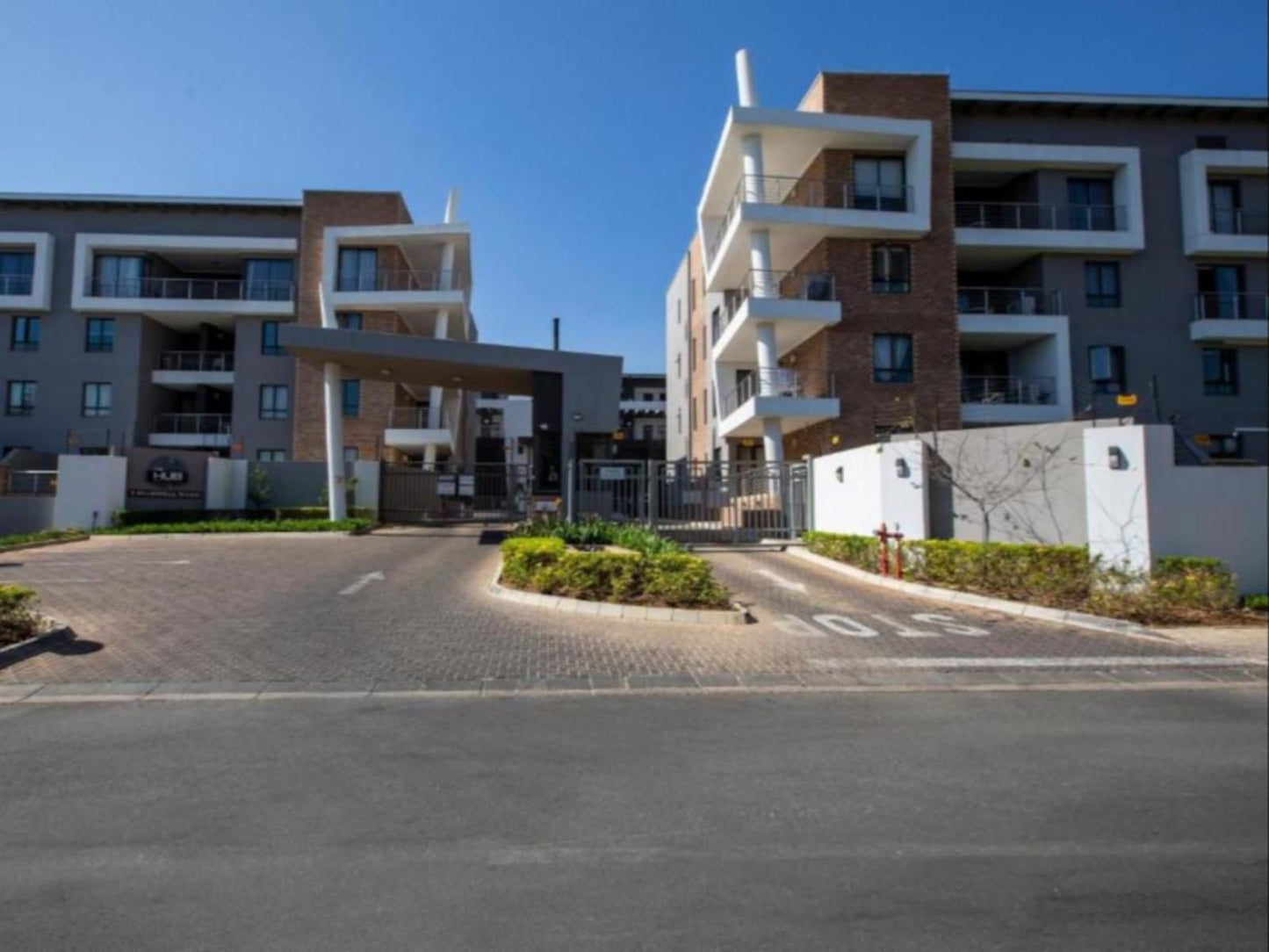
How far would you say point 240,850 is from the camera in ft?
13.0

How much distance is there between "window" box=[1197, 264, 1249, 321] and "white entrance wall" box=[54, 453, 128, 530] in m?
36.6

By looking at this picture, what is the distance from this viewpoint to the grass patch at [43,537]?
60.0ft

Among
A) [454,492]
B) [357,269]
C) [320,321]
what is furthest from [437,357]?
[320,321]

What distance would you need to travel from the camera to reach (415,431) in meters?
34.8

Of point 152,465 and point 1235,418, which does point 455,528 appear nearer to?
point 152,465

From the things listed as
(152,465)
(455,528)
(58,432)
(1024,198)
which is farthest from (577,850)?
(58,432)

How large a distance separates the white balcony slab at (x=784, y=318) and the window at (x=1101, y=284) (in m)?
10.6

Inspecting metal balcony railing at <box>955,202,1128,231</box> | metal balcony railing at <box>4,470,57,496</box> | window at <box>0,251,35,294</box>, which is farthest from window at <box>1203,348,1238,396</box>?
window at <box>0,251,35,294</box>

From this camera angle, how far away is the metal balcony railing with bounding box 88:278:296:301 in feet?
127

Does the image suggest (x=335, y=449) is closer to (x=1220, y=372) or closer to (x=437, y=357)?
(x=437, y=357)

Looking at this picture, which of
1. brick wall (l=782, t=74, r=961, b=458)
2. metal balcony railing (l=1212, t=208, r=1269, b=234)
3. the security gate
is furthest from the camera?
metal balcony railing (l=1212, t=208, r=1269, b=234)

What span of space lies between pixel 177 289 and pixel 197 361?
365 centimetres

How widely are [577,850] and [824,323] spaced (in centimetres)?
2410

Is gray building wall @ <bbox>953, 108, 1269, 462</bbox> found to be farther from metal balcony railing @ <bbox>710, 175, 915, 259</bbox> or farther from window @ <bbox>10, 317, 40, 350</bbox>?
window @ <bbox>10, 317, 40, 350</bbox>
